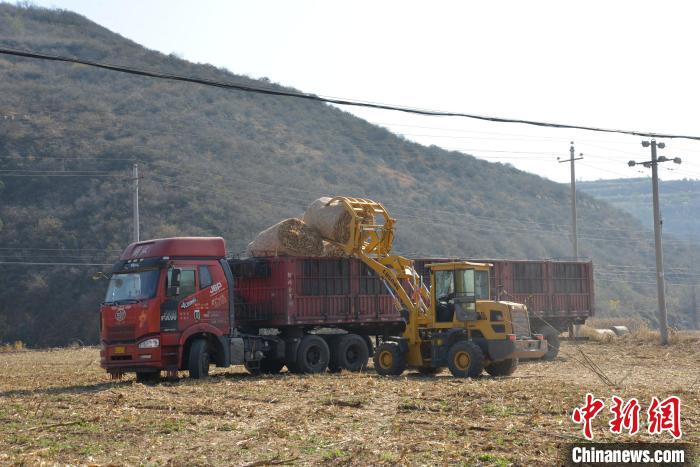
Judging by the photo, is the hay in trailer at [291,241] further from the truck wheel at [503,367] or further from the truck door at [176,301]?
the truck wheel at [503,367]

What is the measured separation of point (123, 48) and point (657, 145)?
78562 mm

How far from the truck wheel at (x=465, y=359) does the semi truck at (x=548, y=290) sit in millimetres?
6202

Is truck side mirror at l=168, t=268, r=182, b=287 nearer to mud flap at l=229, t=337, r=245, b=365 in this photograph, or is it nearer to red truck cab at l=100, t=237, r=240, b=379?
red truck cab at l=100, t=237, r=240, b=379

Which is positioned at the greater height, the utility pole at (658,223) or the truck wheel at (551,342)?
the utility pole at (658,223)

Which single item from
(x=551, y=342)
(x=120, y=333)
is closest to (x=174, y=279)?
(x=120, y=333)

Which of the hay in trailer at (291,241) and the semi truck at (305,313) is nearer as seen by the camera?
the semi truck at (305,313)

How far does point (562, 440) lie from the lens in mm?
12359

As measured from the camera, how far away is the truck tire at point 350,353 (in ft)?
83.3

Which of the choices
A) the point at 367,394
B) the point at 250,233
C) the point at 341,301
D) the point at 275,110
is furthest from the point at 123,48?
the point at 367,394

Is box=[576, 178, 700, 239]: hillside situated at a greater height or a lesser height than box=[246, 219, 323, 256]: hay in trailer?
greater

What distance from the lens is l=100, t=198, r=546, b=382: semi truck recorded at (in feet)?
72.4

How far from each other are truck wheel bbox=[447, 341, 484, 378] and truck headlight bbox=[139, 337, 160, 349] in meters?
6.80

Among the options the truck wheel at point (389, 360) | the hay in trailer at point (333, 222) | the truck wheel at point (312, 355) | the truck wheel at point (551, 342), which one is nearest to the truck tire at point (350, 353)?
the truck wheel at point (312, 355)

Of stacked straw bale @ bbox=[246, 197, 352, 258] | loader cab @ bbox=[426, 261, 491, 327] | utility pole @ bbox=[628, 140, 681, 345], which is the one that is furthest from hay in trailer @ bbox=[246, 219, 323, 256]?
utility pole @ bbox=[628, 140, 681, 345]
